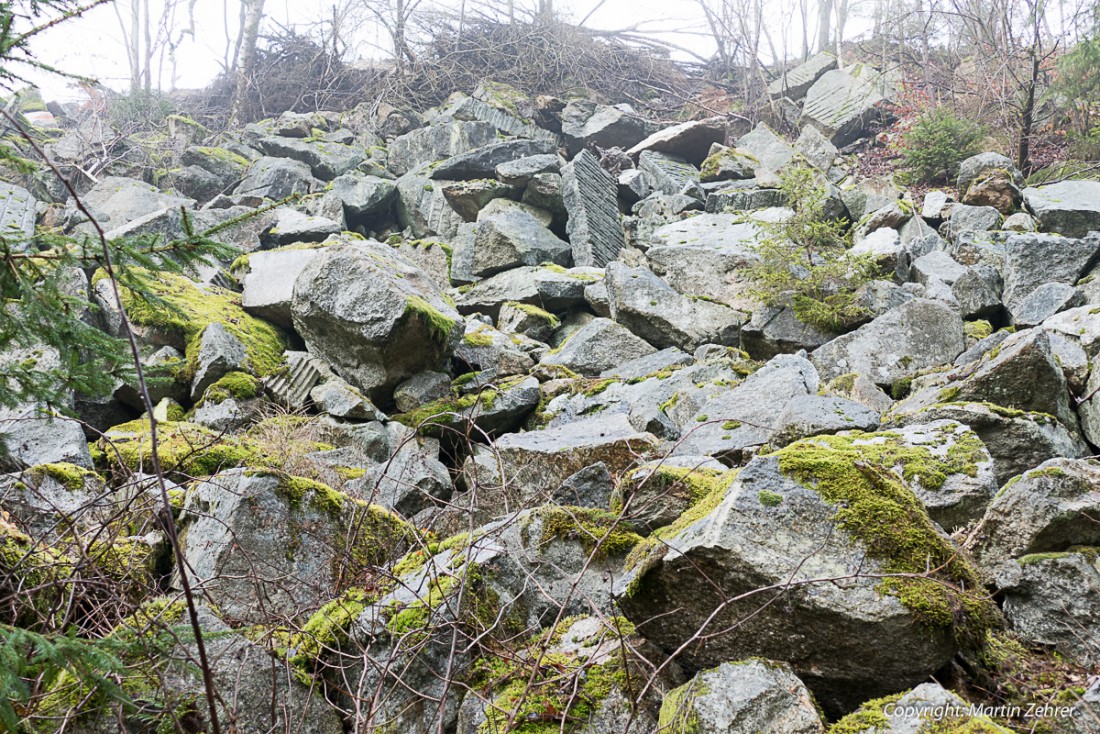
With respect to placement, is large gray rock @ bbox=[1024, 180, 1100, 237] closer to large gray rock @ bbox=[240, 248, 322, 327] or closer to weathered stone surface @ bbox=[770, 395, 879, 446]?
weathered stone surface @ bbox=[770, 395, 879, 446]

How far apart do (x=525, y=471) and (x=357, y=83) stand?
55.7ft

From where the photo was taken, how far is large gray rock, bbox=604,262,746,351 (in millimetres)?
8547

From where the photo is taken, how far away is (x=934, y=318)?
7180 mm

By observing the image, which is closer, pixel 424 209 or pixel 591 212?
pixel 591 212

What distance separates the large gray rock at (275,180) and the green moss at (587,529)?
39.4ft

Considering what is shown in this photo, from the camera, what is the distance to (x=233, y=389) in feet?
24.1

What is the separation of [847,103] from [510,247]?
9.35 meters

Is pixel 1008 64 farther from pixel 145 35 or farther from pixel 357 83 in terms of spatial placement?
pixel 145 35

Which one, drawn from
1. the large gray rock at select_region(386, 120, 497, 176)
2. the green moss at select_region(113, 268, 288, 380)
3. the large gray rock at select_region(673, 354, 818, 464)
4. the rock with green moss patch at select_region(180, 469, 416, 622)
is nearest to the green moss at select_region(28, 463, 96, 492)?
the rock with green moss patch at select_region(180, 469, 416, 622)

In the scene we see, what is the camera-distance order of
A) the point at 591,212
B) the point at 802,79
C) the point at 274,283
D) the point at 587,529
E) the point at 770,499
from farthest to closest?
1. the point at 802,79
2. the point at 591,212
3. the point at 274,283
4. the point at 587,529
5. the point at 770,499

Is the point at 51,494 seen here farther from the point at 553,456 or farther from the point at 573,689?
the point at 573,689

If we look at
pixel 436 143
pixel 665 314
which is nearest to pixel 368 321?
pixel 665 314

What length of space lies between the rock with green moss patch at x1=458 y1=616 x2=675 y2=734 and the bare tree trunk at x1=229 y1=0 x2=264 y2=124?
2002cm

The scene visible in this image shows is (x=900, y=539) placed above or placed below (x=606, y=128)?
below
